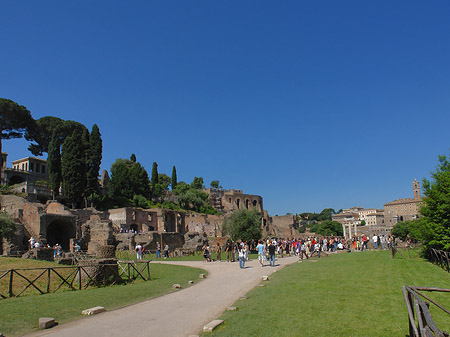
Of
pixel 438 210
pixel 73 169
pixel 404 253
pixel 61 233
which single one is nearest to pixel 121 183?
pixel 73 169

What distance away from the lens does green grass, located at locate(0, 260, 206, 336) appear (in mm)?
8188

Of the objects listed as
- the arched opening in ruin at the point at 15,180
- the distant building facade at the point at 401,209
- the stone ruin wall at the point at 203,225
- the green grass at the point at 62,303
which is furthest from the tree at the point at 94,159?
the distant building facade at the point at 401,209

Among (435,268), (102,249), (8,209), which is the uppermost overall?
(8,209)

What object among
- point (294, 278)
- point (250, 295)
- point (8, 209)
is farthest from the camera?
point (8, 209)

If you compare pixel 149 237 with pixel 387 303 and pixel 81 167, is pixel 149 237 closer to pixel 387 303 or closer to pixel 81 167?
pixel 81 167

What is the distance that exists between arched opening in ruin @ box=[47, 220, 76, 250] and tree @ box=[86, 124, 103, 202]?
1187 cm

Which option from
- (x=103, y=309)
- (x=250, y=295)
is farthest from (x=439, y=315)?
(x=103, y=309)

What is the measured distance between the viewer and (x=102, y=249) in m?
16.5

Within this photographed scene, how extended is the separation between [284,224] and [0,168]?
217ft

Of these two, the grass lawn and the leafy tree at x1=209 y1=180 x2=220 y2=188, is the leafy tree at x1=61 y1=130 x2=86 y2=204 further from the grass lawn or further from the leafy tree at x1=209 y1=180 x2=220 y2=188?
the leafy tree at x1=209 y1=180 x2=220 y2=188

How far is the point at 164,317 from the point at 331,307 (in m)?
4.20

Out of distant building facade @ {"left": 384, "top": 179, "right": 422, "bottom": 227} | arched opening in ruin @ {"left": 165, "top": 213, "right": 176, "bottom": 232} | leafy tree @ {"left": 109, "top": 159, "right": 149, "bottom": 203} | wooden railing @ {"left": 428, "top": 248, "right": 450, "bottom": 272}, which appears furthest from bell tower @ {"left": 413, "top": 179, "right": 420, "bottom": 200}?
wooden railing @ {"left": 428, "top": 248, "right": 450, "bottom": 272}

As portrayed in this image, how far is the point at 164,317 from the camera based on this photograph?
866 cm

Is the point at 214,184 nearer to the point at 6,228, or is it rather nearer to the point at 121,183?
the point at 121,183
